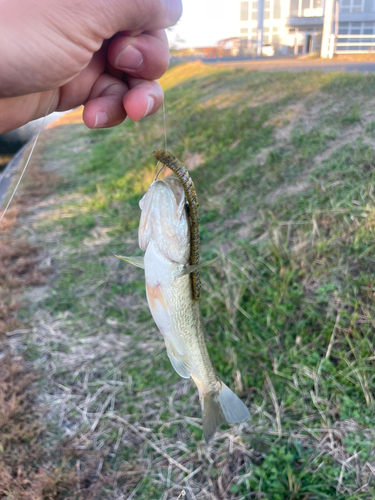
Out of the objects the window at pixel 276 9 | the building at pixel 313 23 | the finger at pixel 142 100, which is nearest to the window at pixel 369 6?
the building at pixel 313 23

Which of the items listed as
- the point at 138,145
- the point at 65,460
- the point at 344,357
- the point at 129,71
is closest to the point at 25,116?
the point at 129,71

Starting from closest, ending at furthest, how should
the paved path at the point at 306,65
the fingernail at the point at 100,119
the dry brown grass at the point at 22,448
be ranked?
the fingernail at the point at 100,119 < the dry brown grass at the point at 22,448 < the paved path at the point at 306,65

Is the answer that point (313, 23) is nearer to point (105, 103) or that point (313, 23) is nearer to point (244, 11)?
point (244, 11)

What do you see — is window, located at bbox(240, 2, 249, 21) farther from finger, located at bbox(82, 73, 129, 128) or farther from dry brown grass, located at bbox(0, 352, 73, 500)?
dry brown grass, located at bbox(0, 352, 73, 500)

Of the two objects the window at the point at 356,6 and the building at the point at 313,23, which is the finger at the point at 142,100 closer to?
the building at the point at 313,23

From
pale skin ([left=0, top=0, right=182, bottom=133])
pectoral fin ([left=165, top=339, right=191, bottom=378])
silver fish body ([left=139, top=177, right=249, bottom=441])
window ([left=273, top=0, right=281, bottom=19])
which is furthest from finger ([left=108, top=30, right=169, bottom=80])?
window ([left=273, top=0, right=281, bottom=19])

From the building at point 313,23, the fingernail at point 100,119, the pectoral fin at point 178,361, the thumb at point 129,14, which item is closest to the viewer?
the thumb at point 129,14
